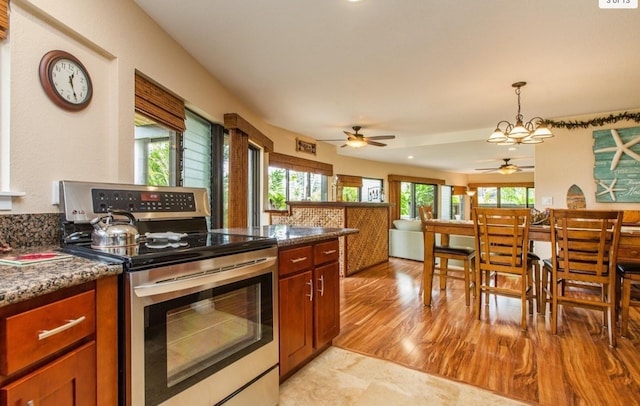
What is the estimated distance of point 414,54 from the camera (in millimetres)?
2604

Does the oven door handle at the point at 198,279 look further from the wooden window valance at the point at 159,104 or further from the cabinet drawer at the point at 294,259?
the wooden window valance at the point at 159,104

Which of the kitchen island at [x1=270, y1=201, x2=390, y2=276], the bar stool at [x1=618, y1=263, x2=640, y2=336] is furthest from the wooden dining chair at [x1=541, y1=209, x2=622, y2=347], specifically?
the kitchen island at [x1=270, y1=201, x2=390, y2=276]

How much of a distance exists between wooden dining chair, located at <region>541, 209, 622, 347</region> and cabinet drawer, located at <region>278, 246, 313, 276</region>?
2.02m

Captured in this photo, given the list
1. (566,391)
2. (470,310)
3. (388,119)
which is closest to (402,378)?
(566,391)

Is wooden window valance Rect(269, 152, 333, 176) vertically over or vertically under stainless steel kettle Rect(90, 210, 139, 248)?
over

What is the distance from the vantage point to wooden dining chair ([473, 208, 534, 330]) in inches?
106


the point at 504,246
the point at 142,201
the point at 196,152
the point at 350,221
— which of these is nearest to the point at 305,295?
the point at 142,201

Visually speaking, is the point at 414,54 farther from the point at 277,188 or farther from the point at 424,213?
the point at 277,188

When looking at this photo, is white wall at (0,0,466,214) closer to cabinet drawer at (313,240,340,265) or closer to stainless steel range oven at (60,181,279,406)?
stainless steel range oven at (60,181,279,406)

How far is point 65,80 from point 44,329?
1.25 metres

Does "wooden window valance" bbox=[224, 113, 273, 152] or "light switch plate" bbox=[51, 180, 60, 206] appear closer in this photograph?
"light switch plate" bbox=[51, 180, 60, 206]

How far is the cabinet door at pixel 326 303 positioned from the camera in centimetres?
208

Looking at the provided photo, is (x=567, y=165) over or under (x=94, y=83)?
under

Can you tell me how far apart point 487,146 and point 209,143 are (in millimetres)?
5200
